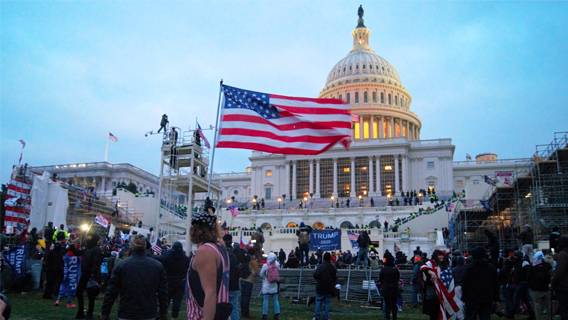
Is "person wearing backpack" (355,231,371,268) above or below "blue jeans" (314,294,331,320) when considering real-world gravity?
above

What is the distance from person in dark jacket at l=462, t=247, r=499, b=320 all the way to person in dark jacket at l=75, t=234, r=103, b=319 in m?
7.82

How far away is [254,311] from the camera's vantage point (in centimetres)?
1638

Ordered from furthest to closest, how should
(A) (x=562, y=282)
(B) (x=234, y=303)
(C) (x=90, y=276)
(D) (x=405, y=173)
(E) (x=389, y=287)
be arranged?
1. (D) (x=405, y=173)
2. (E) (x=389, y=287)
3. (C) (x=90, y=276)
4. (B) (x=234, y=303)
5. (A) (x=562, y=282)

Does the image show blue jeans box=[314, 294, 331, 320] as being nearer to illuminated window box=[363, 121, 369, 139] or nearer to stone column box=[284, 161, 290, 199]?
stone column box=[284, 161, 290, 199]

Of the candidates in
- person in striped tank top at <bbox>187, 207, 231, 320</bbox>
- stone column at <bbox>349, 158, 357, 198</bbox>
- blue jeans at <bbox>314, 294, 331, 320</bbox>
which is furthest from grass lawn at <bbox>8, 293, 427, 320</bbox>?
stone column at <bbox>349, 158, 357, 198</bbox>

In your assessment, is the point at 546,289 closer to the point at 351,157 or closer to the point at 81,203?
the point at 81,203

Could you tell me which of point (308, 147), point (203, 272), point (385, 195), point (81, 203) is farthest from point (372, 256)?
point (385, 195)

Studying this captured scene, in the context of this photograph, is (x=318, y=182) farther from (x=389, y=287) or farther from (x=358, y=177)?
(x=389, y=287)

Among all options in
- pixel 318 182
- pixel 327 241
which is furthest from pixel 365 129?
pixel 327 241

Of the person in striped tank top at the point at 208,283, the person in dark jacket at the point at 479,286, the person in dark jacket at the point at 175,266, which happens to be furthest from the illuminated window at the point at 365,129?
the person in striped tank top at the point at 208,283

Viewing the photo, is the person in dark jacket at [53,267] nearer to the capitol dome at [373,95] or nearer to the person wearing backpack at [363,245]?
the person wearing backpack at [363,245]

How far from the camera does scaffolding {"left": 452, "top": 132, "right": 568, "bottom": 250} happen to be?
31.4 meters

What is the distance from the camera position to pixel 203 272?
5438 mm

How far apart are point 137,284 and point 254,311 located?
32.3ft
